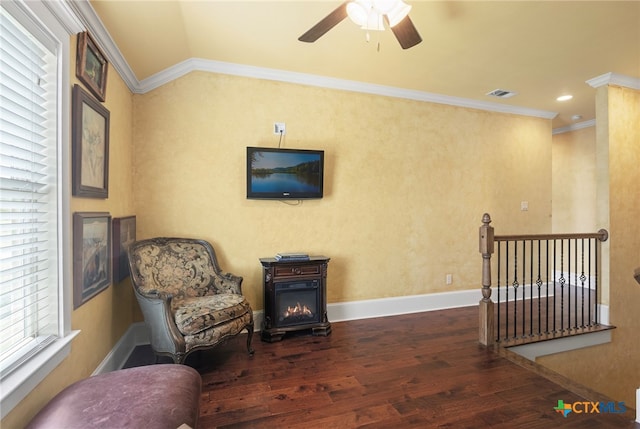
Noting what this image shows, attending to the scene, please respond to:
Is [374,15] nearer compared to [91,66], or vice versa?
[374,15]

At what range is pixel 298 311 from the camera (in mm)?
3217

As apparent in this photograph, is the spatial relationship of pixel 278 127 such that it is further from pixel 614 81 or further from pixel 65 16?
pixel 614 81

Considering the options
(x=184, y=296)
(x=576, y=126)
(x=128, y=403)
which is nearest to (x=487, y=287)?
(x=184, y=296)

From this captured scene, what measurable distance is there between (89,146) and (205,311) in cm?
139

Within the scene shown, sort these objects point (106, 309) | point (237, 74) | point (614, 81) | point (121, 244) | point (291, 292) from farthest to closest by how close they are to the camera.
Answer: point (614, 81) → point (237, 74) → point (291, 292) → point (121, 244) → point (106, 309)

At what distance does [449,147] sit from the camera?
167 inches

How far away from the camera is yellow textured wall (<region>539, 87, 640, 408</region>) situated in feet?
11.8

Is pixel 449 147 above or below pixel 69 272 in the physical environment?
above

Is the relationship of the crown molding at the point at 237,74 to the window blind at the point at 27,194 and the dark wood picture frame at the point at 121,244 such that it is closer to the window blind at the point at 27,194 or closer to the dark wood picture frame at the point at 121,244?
the window blind at the point at 27,194

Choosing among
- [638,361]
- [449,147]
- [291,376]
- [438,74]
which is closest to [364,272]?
[291,376]

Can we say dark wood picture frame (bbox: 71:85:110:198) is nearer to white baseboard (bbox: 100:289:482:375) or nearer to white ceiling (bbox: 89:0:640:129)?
white ceiling (bbox: 89:0:640:129)

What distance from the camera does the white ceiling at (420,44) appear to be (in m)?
2.33

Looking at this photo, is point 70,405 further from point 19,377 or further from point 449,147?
point 449,147

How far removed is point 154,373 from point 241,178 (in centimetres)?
216
